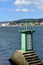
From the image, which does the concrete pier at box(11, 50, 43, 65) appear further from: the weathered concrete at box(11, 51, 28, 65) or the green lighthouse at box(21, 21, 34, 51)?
the green lighthouse at box(21, 21, 34, 51)

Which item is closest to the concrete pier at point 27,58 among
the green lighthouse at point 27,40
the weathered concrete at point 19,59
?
the weathered concrete at point 19,59

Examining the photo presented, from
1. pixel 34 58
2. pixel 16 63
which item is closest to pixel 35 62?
pixel 34 58

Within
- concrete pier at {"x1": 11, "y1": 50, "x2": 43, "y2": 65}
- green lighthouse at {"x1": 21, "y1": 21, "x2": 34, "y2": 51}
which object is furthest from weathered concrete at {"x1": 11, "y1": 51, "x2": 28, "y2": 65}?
green lighthouse at {"x1": 21, "y1": 21, "x2": 34, "y2": 51}

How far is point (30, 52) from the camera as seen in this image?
3016cm

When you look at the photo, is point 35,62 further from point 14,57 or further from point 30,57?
point 14,57

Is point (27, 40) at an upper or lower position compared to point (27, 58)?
upper

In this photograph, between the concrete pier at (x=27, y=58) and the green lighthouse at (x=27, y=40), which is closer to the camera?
the concrete pier at (x=27, y=58)

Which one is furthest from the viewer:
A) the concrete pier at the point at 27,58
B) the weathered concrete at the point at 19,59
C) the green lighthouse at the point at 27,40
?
the green lighthouse at the point at 27,40

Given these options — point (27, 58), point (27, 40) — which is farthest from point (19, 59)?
point (27, 40)

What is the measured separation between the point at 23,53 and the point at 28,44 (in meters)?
1.28

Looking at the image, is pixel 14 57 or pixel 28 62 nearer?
pixel 28 62

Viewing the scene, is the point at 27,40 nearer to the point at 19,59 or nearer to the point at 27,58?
the point at 27,58

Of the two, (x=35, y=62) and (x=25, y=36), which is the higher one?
(x=25, y=36)

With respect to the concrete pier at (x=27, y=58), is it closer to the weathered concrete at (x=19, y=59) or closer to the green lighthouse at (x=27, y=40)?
the weathered concrete at (x=19, y=59)
